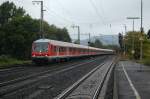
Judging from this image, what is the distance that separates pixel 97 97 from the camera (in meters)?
16.5

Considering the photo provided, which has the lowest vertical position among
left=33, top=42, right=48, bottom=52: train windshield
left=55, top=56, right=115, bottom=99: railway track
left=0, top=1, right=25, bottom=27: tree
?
left=55, top=56, right=115, bottom=99: railway track

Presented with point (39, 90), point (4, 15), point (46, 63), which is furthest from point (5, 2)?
point (39, 90)

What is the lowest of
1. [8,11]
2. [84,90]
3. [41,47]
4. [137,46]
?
[84,90]

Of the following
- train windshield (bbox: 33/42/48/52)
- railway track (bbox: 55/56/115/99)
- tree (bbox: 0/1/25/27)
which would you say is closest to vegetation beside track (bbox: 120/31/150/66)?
train windshield (bbox: 33/42/48/52)

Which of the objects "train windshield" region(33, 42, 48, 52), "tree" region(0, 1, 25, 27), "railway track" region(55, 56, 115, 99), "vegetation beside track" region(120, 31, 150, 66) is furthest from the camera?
"tree" region(0, 1, 25, 27)

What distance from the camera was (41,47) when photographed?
44750 mm

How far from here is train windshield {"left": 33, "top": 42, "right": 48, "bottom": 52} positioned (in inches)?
1750

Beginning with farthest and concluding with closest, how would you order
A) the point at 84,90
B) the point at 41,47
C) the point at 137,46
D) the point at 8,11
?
the point at 8,11 → the point at 137,46 → the point at 41,47 → the point at 84,90

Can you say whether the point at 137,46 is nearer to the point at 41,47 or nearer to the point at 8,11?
the point at 8,11

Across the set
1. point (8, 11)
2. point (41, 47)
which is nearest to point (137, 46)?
point (8, 11)

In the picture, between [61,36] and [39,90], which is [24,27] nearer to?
[61,36]

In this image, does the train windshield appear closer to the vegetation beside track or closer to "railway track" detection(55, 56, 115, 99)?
"railway track" detection(55, 56, 115, 99)

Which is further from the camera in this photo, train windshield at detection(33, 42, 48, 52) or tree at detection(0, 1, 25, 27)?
tree at detection(0, 1, 25, 27)

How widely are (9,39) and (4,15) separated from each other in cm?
4440
